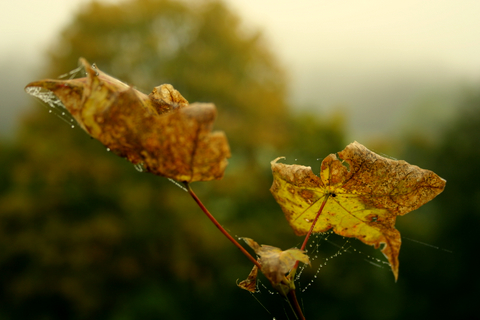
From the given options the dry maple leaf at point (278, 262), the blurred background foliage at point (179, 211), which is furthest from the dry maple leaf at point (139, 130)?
the blurred background foliage at point (179, 211)

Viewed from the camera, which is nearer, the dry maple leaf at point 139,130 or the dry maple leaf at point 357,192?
the dry maple leaf at point 139,130

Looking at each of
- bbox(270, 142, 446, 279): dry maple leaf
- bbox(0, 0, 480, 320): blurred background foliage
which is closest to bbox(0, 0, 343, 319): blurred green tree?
bbox(0, 0, 480, 320): blurred background foliage

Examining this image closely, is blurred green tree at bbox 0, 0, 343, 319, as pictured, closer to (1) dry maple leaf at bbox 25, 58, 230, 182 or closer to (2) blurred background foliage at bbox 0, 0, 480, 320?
(2) blurred background foliage at bbox 0, 0, 480, 320

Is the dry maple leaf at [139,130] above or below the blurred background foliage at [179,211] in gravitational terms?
above

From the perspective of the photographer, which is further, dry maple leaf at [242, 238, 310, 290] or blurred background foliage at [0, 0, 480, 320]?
blurred background foliage at [0, 0, 480, 320]

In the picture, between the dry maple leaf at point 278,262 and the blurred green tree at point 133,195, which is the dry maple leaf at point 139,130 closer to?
the dry maple leaf at point 278,262

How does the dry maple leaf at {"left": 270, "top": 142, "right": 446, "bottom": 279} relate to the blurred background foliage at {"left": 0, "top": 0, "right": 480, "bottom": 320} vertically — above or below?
above

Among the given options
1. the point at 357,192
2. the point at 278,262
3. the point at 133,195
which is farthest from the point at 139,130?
the point at 133,195
